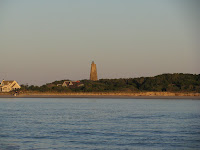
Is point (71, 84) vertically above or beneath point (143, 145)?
above

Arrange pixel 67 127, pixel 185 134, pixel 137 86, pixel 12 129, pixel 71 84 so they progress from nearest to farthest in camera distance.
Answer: pixel 185 134, pixel 12 129, pixel 67 127, pixel 137 86, pixel 71 84

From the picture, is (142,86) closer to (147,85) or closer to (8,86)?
(147,85)

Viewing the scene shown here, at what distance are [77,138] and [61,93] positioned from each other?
8900 centimetres

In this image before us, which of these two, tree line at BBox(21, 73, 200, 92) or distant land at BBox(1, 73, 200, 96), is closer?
distant land at BBox(1, 73, 200, 96)

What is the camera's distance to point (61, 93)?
11106 centimetres

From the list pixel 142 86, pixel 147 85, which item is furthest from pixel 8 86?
pixel 147 85

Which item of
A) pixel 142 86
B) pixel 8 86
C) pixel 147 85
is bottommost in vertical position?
pixel 142 86

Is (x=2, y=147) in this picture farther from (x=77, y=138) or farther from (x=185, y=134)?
(x=185, y=134)

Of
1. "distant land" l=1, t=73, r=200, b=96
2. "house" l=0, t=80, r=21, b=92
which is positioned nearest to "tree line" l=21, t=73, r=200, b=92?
"distant land" l=1, t=73, r=200, b=96

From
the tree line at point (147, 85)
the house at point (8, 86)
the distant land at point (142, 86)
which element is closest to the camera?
the distant land at point (142, 86)

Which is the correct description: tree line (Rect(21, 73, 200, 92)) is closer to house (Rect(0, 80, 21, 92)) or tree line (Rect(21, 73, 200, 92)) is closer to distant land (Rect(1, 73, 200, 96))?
distant land (Rect(1, 73, 200, 96))

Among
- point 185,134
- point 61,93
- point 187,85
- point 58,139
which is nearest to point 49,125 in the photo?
point 58,139

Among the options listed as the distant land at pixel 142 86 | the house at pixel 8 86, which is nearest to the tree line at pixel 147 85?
the distant land at pixel 142 86

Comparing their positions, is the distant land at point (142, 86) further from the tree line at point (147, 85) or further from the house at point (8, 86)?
the house at point (8, 86)
